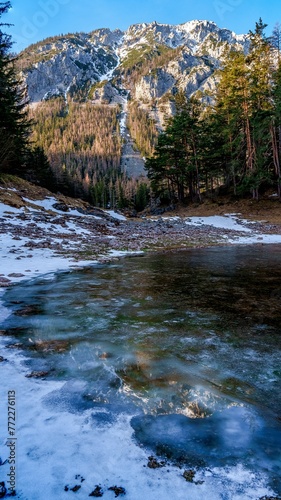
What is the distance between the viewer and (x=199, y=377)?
3221 millimetres

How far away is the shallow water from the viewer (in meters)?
2.33

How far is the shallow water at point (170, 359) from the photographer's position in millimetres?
2330

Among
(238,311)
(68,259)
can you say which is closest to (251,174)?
(68,259)

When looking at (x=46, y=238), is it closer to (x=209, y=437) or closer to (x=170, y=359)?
(x=170, y=359)

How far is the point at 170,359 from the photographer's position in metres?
3.67

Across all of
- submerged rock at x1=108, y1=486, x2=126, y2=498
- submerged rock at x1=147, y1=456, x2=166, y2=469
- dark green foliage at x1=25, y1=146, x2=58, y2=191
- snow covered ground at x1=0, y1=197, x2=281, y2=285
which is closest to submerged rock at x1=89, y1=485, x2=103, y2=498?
submerged rock at x1=108, y1=486, x2=126, y2=498

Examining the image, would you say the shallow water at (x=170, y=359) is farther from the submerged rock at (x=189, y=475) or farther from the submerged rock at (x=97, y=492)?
the submerged rock at (x=97, y=492)

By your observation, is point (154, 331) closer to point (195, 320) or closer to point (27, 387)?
point (195, 320)

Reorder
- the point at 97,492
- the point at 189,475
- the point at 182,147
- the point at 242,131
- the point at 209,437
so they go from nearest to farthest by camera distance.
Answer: the point at 97,492, the point at 189,475, the point at 209,437, the point at 242,131, the point at 182,147

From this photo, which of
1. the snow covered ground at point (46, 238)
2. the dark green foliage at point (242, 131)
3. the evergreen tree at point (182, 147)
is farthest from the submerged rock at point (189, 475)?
the evergreen tree at point (182, 147)

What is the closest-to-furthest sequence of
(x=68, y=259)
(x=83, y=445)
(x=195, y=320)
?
(x=83, y=445)
(x=195, y=320)
(x=68, y=259)

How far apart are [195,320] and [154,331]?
910 mm

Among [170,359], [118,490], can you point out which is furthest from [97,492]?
[170,359]

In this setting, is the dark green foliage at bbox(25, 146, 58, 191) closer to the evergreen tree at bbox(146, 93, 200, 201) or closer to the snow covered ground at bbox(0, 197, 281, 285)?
the evergreen tree at bbox(146, 93, 200, 201)
